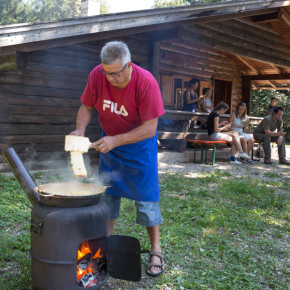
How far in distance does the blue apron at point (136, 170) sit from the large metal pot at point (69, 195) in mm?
388

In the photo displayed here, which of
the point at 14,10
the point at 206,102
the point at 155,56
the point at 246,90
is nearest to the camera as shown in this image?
the point at 155,56

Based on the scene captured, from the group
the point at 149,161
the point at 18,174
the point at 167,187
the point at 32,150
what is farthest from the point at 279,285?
the point at 32,150

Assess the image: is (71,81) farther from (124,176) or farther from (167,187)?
(124,176)

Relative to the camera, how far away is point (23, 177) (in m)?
2.53

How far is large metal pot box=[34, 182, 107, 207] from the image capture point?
2.12 meters

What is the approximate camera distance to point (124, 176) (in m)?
2.84

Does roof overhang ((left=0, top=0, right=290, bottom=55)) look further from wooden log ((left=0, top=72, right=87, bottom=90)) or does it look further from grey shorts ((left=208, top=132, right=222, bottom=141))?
grey shorts ((left=208, top=132, right=222, bottom=141))

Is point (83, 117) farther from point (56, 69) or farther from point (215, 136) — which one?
point (215, 136)

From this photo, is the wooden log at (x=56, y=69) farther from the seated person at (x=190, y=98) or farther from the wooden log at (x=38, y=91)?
the seated person at (x=190, y=98)

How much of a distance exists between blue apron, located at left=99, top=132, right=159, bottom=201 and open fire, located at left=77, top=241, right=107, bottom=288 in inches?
23.7

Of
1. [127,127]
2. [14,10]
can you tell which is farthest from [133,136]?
[14,10]

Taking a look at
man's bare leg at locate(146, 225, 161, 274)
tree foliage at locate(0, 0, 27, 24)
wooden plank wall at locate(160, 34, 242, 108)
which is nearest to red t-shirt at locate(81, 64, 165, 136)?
man's bare leg at locate(146, 225, 161, 274)

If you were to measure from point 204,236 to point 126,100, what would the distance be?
6.76 ft

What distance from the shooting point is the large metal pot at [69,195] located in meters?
2.12
